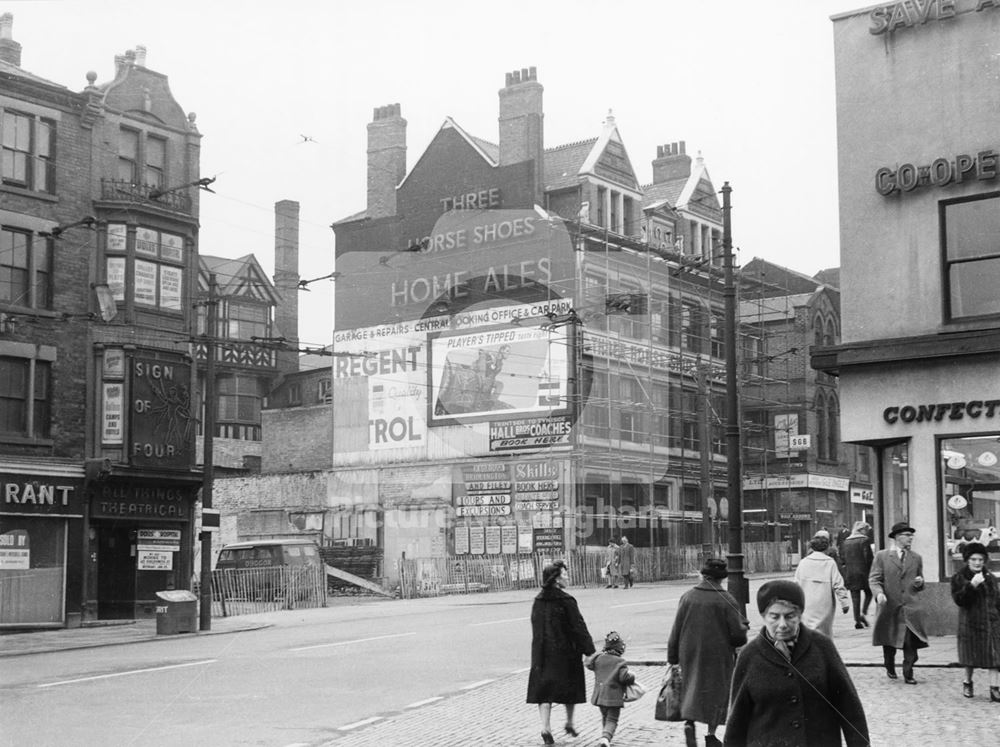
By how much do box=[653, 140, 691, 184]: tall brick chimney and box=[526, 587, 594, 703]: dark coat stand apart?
2156 inches

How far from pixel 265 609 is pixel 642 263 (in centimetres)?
2619

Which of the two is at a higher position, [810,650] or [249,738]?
[810,650]

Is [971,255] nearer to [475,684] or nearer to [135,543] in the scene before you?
[475,684]

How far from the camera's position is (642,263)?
56.5 meters

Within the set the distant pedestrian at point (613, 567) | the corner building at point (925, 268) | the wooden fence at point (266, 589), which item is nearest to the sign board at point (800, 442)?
the distant pedestrian at point (613, 567)

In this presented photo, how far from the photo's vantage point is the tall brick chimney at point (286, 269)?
66125mm

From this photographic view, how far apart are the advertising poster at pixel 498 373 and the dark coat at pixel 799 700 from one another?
1763 inches

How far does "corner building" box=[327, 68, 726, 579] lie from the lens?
52.0 m

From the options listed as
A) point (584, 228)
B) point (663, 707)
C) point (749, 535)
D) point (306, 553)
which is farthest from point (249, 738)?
point (749, 535)

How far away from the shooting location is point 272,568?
36.9 m

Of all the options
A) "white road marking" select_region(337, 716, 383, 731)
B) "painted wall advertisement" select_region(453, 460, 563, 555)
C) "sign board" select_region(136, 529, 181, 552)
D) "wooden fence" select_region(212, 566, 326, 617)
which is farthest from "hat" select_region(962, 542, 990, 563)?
"painted wall advertisement" select_region(453, 460, 563, 555)

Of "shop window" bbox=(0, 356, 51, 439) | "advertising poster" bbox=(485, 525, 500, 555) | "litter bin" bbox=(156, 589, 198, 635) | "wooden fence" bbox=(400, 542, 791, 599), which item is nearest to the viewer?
"litter bin" bbox=(156, 589, 198, 635)

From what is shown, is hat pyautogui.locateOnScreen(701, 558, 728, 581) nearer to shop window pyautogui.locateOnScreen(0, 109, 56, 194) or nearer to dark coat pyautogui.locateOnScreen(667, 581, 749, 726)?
dark coat pyautogui.locateOnScreen(667, 581, 749, 726)

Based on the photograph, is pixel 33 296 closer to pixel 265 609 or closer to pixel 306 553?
pixel 265 609
